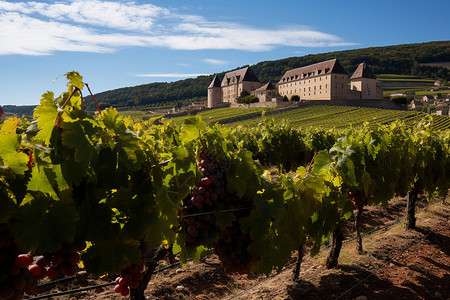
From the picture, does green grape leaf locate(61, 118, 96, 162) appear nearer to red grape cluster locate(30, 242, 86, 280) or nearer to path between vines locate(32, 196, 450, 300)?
red grape cluster locate(30, 242, 86, 280)

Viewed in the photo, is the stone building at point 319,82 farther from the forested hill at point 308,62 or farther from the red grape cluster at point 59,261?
the red grape cluster at point 59,261

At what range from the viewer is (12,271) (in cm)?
147

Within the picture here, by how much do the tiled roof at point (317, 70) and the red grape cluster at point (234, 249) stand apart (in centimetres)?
7113

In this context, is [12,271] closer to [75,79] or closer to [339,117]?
[75,79]

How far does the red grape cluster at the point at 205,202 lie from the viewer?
2.36m

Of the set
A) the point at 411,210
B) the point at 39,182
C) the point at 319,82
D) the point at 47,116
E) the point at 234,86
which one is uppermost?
the point at 234,86

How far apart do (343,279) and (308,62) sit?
153 m

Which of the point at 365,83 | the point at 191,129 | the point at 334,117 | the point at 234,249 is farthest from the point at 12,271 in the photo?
the point at 365,83

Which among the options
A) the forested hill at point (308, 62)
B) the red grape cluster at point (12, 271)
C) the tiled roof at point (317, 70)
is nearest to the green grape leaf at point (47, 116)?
the red grape cluster at point (12, 271)

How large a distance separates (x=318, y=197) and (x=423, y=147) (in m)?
4.36

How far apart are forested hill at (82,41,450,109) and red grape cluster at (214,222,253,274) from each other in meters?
119

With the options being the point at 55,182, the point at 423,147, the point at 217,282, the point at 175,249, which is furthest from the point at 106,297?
the point at 423,147

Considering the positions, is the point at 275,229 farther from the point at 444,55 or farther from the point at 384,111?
the point at 444,55

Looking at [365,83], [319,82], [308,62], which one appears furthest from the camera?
[308,62]
